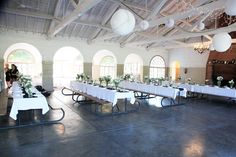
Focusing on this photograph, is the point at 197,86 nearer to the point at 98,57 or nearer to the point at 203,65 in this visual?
the point at 203,65

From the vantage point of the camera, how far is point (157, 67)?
16578 mm

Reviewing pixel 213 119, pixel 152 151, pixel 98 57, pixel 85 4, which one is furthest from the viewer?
pixel 98 57

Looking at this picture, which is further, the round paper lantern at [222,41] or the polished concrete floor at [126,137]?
the round paper lantern at [222,41]

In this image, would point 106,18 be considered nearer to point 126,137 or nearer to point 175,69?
point 126,137

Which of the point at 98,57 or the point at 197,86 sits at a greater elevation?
the point at 98,57

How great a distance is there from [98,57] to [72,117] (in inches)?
497

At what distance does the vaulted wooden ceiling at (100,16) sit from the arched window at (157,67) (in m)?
3.37

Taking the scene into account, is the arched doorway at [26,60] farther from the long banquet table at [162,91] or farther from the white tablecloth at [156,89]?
the long banquet table at [162,91]

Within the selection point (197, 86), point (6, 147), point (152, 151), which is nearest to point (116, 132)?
point (152, 151)

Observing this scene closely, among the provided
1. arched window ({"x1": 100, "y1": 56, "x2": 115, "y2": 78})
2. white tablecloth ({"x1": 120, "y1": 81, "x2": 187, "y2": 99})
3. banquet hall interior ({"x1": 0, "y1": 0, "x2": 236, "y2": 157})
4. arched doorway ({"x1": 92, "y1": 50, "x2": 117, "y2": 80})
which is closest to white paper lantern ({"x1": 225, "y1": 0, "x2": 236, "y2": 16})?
banquet hall interior ({"x1": 0, "y1": 0, "x2": 236, "y2": 157})

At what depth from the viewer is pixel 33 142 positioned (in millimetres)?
3771

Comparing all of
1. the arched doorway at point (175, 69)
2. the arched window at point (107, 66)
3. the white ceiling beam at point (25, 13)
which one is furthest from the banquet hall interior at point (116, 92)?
the arched window at point (107, 66)

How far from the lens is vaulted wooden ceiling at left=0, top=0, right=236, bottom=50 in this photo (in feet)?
22.7

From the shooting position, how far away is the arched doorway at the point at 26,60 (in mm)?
13732
